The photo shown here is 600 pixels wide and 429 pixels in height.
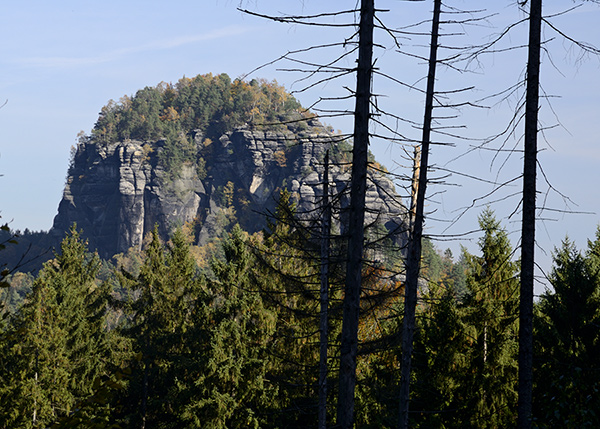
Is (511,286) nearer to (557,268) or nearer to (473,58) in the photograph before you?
(557,268)

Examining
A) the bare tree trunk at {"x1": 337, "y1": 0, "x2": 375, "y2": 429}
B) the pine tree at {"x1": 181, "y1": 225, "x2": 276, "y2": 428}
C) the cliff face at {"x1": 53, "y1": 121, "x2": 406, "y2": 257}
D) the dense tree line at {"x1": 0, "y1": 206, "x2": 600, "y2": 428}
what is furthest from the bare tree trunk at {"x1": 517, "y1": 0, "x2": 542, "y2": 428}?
the cliff face at {"x1": 53, "y1": 121, "x2": 406, "y2": 257}

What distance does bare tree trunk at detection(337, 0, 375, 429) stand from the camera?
6.70 metres

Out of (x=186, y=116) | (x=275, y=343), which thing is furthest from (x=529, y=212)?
(x=186, y=116)

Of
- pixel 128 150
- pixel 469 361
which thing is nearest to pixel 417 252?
pixel 469 361

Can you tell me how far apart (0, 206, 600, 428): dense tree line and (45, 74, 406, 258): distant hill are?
142 metres

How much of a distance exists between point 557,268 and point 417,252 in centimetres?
954

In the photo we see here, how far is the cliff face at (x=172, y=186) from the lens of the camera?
577ft

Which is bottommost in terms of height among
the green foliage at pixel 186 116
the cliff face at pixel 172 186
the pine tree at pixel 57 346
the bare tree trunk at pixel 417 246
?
the pine tree at pixel 57 346

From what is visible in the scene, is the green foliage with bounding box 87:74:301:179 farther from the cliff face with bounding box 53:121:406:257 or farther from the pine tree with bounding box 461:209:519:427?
the pine tree with bounding box 461:209:519:427

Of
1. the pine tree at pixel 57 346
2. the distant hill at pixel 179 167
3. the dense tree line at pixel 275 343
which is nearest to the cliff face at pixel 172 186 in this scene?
the distant hill at pixel 179 167

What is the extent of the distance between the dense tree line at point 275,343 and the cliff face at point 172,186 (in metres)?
142

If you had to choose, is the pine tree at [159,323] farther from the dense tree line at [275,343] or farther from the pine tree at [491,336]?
the pine tree at [491,336]

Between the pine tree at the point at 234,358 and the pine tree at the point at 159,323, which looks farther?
the pine tree at the point at 159,323

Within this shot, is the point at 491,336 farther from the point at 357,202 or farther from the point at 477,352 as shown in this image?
the point at 357,202
